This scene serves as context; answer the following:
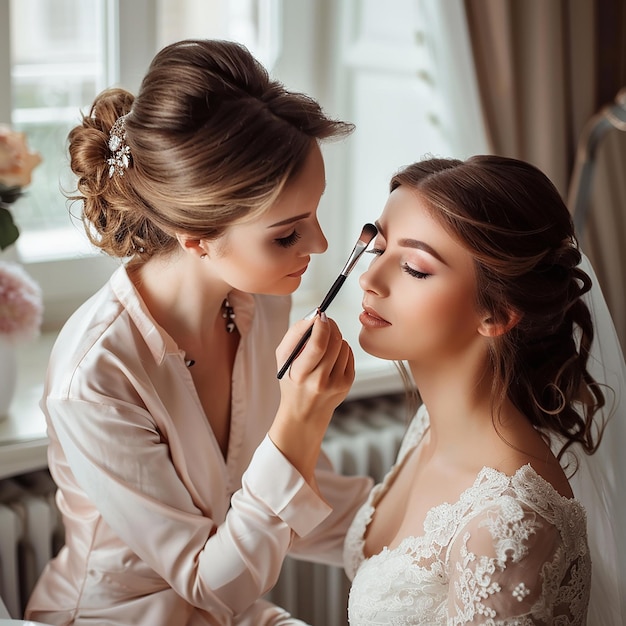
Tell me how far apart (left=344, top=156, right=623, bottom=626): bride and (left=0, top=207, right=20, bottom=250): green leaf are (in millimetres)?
→ 743

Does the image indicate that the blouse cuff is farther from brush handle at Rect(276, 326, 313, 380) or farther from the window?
the window

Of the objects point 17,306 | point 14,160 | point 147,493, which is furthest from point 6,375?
point 147,493

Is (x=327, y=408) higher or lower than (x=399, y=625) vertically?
higher

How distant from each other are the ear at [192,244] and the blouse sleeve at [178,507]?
25 centimetres

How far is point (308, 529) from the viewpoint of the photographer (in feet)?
4.50

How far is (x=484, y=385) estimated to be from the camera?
137cm

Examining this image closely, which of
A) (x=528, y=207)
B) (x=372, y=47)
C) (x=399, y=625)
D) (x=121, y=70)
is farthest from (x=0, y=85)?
(x=399, y=625)

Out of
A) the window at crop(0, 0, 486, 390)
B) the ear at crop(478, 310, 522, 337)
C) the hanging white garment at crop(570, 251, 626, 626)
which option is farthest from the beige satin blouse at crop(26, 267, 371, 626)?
the window at crop(0, 0, 486, 390)

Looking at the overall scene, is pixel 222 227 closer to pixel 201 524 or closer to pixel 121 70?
pixel 201 524

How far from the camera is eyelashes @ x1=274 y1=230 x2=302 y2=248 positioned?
1357 millimetres

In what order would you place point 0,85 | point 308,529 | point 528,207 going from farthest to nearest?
point 0,85, point 308,529, point 528,207

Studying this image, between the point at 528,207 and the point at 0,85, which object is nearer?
the point at 528,207

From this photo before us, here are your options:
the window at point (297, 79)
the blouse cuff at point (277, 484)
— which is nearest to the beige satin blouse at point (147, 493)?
the blouse cuff at point (277, 484)

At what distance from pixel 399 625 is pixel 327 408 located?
0.32 m
